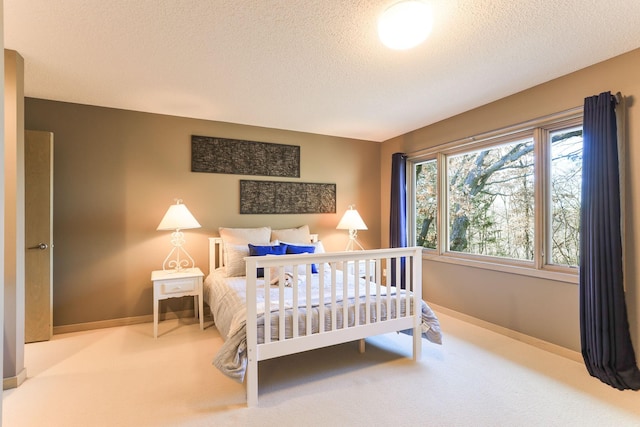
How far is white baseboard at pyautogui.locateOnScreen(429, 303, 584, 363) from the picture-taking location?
8.32 feet

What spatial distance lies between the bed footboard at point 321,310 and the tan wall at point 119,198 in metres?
1.56

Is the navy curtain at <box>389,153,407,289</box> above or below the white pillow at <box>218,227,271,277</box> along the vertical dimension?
above

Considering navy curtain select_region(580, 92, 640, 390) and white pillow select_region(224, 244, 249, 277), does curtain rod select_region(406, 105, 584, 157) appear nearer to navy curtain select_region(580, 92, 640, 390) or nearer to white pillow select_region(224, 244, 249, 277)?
navy curtain select_region(580, 92, 640, 390)

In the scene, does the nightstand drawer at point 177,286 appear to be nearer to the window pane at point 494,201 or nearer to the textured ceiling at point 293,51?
the textured ceiling at point 293,51

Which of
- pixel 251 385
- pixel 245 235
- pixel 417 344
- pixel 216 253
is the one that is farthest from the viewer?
pixel 216 253

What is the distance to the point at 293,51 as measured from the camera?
217 centimetres

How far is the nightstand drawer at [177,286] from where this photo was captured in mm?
3023

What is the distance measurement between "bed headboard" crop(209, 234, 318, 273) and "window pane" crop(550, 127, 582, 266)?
330 centimetres

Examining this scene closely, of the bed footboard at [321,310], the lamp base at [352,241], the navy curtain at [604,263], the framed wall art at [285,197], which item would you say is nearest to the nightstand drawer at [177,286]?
the bed footboard at [321,310]

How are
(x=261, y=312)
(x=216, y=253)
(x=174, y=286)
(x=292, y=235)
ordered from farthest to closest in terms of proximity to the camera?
(x=292, y=235), (x=216, y=253), (x=174, y=286), (x=261, y=312)

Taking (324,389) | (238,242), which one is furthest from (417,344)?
(238,242)

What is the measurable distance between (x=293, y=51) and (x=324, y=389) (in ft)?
7.67

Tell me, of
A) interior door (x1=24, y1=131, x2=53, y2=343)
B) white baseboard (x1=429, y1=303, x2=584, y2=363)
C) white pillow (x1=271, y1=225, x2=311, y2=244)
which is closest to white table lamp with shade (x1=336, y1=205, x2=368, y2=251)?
white pillow (x1=271, y1=225, x2=311, y2=244)

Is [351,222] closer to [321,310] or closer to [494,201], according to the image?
[494,201]
